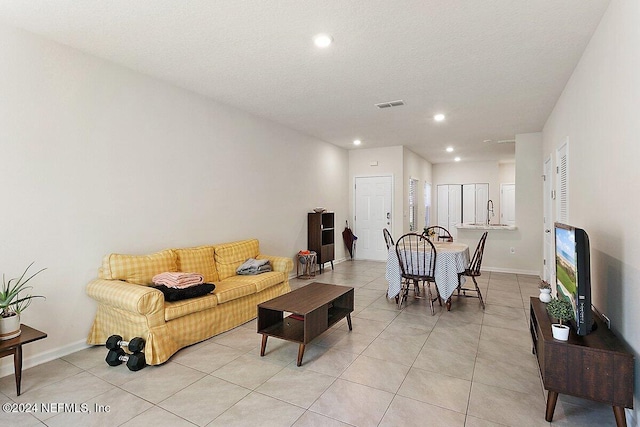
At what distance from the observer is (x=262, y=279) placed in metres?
3.84

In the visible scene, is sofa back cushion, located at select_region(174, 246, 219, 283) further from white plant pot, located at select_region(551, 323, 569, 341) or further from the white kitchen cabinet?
the white kitchen cabinet

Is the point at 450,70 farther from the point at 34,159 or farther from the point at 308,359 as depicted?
the point at 34,159

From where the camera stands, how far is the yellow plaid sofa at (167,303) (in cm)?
265

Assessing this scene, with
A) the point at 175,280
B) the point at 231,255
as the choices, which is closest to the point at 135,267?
the point at 175,280

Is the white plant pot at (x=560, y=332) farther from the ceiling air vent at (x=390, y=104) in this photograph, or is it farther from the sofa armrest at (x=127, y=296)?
the ceiling air vent at (x=390, y=104)

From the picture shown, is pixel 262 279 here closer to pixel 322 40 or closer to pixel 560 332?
pixel 322 40

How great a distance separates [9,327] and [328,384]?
7.34 ft

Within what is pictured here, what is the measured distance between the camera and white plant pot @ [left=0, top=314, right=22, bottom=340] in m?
2.19

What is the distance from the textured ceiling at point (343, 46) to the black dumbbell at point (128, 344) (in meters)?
2.48

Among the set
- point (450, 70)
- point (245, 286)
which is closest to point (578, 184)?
point (450, 70)

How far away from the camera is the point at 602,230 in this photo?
241cm

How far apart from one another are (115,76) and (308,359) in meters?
3.26

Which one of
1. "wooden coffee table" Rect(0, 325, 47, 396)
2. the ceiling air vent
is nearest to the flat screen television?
the ceiling air vent

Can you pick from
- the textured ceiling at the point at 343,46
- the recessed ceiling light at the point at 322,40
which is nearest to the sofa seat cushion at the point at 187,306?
the textured ceiling at the point at 343,46
